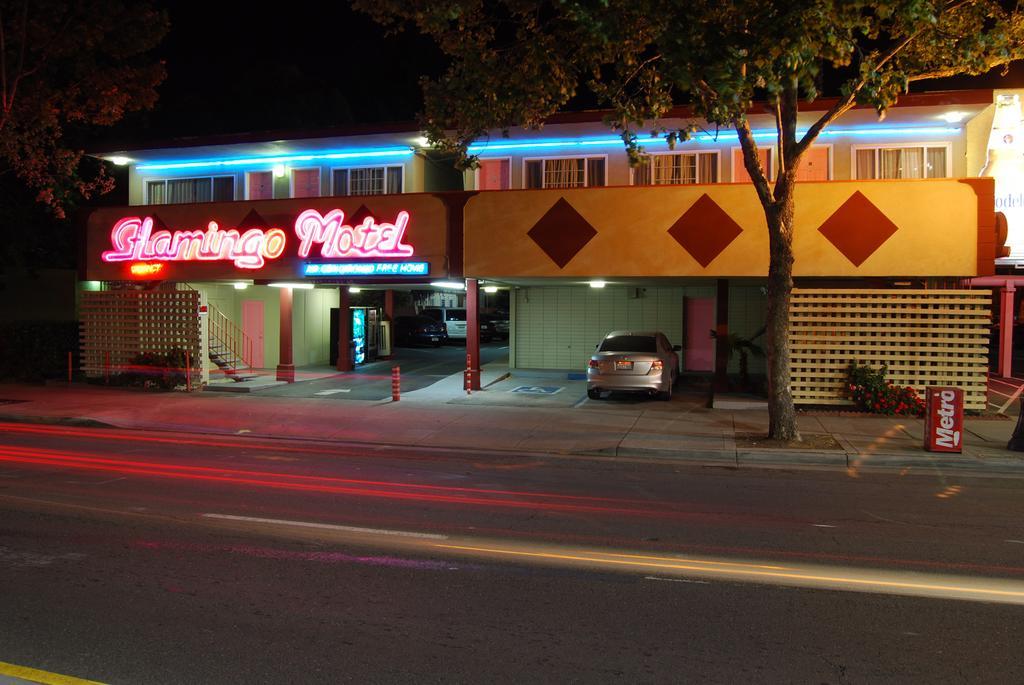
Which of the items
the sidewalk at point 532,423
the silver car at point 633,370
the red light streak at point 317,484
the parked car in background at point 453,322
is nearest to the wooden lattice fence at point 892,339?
the sidewalk at point 532,423

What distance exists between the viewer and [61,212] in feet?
74.3

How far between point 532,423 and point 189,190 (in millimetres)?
14704

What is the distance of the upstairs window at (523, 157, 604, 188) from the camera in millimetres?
20453

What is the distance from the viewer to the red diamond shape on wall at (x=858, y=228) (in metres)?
17.2

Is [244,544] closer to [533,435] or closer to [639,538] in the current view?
[639,538]

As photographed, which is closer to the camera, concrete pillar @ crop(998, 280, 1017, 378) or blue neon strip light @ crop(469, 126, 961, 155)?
blue neon strip light @ crop(469, 126, 961, 155)

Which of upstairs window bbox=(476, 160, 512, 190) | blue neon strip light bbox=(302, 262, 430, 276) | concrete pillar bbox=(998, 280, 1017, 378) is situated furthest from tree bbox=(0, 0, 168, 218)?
concrete pillar bbox=(998, 280, 1017, 378)

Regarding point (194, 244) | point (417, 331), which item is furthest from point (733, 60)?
point (417, 331)

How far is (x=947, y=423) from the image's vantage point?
1197cm

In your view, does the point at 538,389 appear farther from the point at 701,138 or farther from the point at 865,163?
the point at 865,163

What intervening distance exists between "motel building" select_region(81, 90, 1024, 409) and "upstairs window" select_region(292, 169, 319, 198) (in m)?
0.07

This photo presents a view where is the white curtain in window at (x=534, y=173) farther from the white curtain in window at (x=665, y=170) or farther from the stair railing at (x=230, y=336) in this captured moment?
the stair railing at (x=230, y=336)

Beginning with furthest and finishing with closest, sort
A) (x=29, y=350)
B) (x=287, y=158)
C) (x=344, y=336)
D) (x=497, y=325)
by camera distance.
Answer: (x=497, y=325)
(x=344, y=336)
(x=29, y=350)
(x=287, y=158)

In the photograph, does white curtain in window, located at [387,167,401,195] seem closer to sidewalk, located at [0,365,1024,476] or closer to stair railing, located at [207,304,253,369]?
sidewalk, located at [0,365,1024,476]
